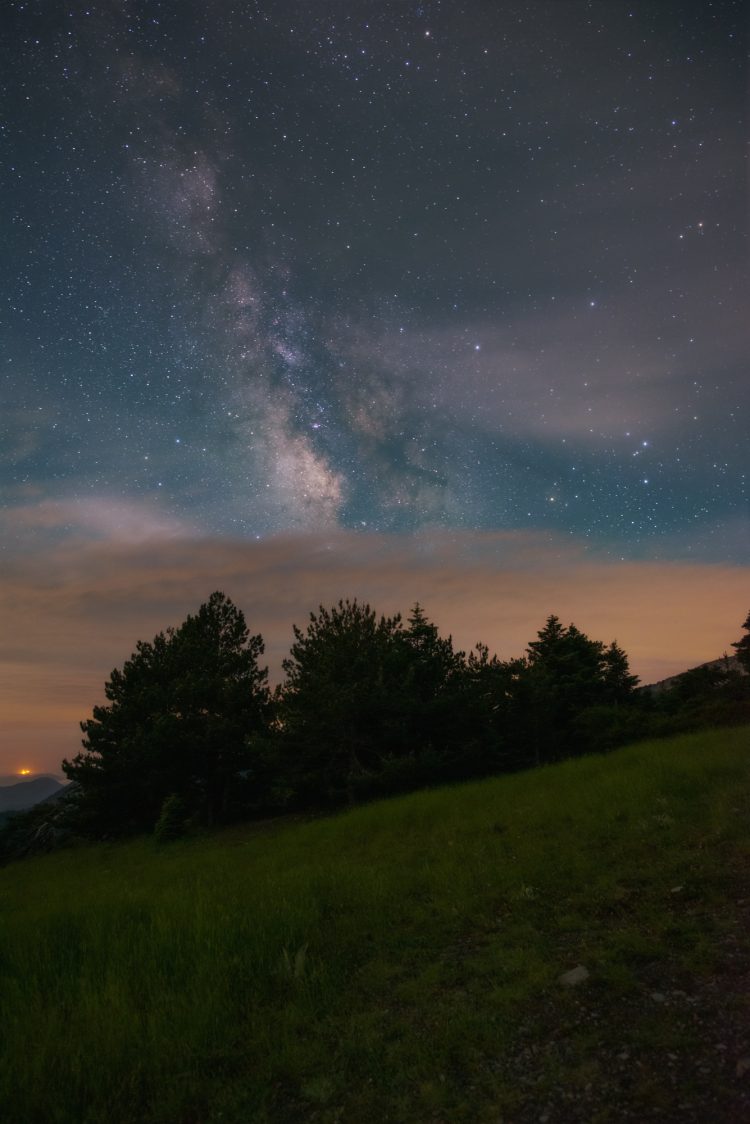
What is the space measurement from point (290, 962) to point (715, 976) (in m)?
3.72

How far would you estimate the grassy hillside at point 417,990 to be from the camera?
11.9ft

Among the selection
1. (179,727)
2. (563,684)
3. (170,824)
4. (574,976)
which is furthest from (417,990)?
(563,684)

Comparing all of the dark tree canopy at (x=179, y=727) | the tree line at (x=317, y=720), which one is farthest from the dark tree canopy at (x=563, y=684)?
the dark tree canopy at (x=179, y=727)

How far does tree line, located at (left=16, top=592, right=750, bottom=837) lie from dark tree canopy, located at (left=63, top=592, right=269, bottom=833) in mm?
72

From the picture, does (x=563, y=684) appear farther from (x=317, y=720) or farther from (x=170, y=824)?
(x=170, y=824)

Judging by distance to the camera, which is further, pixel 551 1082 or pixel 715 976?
pixel 715 976

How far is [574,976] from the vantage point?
4770 mm

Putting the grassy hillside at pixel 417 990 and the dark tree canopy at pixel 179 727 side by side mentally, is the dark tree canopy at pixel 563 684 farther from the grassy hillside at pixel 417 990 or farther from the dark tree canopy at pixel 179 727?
the grassy hillside at pixel 417 990

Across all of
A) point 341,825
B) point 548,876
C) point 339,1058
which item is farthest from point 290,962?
point 341,825

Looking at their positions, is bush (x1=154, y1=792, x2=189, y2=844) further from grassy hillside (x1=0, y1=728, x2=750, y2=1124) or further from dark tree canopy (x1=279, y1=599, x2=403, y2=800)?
grassy hillside (x1=0, y1=728, x2=750, y2=1124)

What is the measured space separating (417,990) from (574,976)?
133 centimetres

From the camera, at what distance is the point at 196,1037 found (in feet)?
14.7

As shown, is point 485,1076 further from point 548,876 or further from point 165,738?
point 165,738

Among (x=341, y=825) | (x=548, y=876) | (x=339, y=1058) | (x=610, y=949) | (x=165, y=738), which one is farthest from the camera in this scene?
(x=165, y=738)
